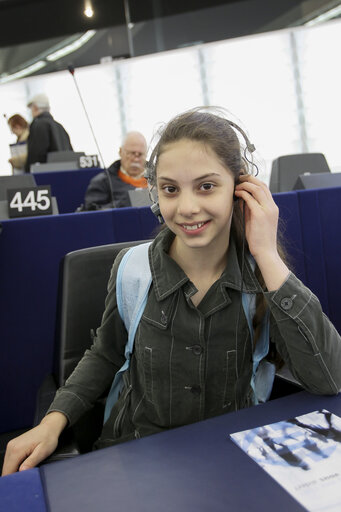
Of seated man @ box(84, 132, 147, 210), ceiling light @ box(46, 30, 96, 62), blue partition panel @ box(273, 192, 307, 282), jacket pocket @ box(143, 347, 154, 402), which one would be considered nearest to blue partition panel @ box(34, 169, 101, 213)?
seated man @ box(84, 132, 147, 210)

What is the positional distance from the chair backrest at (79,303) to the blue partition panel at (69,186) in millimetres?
4192

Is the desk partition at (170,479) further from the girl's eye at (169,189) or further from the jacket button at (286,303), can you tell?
the girl's eye at (169,189)

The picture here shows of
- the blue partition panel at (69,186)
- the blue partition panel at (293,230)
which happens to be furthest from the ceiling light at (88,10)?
the blue partition panel at (293,230)

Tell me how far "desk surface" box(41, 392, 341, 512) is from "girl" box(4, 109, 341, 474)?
0.24m

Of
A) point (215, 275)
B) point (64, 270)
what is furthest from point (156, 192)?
point (64, 270)

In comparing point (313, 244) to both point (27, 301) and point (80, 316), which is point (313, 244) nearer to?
point (27, 301)

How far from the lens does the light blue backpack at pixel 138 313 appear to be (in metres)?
1.08

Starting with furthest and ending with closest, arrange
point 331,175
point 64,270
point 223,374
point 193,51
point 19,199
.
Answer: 1. point 193,51
2. point 331,175
3. point 19,199
4. point 64,270
5. point 223,374

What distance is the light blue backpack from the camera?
1.08 m

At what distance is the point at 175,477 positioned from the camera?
641mm

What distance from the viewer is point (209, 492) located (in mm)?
601

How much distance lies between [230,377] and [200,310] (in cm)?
16

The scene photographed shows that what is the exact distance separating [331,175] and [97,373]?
6.70 ft

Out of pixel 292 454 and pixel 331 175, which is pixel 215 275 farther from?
pixel 331 175
